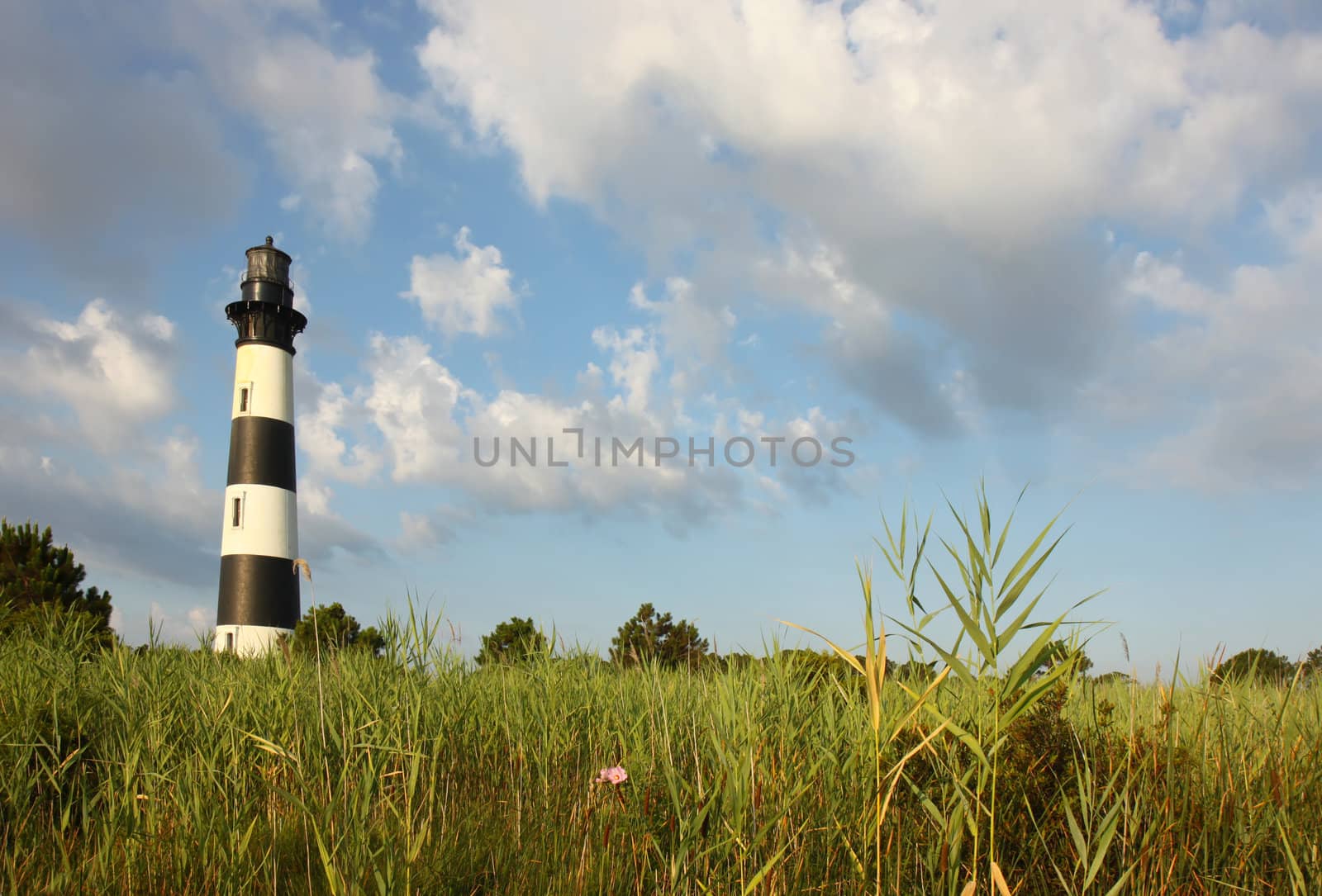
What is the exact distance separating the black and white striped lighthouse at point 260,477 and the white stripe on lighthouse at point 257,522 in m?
0.02

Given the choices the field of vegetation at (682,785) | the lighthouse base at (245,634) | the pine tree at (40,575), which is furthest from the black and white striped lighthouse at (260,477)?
the field of vegetation at (682,785)

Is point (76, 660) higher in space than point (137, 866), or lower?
higher

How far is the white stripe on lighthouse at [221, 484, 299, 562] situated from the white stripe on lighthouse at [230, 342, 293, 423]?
6.98 feet

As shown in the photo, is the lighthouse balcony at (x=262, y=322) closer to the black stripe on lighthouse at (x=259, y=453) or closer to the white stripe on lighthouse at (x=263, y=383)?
the white stripe on lighthouse at (x=263, y=383)

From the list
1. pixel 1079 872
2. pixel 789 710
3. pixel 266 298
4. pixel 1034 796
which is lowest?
pixel 1079 872

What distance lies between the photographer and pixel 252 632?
64.2 ft

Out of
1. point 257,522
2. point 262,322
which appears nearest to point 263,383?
point 262,322

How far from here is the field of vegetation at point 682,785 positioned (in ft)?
9.02

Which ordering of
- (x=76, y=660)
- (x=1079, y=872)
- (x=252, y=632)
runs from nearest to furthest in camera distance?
(x=1079, y=872), (x=76, y=660), (x=252, y=632)

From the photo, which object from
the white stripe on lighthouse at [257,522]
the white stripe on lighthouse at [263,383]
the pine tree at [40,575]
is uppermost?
the white stripe on lighthouse at [263,383]

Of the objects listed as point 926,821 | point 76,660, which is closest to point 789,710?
point 926,821

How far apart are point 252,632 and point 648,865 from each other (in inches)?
746

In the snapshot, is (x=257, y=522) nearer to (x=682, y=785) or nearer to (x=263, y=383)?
(x=263, y=383)

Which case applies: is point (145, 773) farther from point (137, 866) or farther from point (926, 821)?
point (926, 821)
